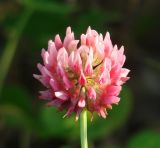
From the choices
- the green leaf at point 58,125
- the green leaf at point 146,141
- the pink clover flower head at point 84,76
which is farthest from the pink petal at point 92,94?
the green leaf at point 58,125

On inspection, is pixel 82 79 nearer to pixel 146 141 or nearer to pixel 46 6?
pixel 146 141

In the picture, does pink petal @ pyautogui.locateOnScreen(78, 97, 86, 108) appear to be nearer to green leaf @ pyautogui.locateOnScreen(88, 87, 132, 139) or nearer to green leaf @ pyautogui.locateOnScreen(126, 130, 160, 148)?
green leaf @ pyautogui.locateOnScreen(126, 130, 160, 148)

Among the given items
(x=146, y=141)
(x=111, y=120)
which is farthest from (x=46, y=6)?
(x=146, y=141)

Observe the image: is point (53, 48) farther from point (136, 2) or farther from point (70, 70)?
point (136, 2)

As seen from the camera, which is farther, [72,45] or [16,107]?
[16,107]

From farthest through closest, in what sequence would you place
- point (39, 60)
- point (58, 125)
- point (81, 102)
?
point (39, 60) → point (58, 125) → point (81, 102)

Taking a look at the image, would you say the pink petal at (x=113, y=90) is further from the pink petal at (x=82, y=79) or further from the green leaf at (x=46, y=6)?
the green leaf at (x=46, y=6)

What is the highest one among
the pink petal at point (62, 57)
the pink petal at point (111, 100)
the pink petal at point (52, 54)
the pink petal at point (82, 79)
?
the pink petal at point (52, 54)
